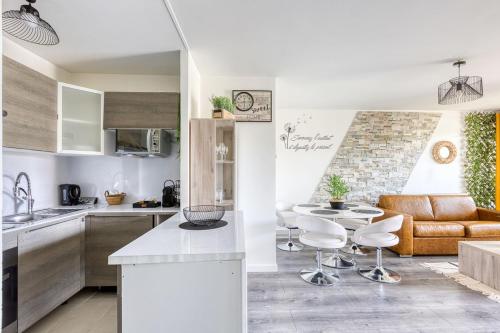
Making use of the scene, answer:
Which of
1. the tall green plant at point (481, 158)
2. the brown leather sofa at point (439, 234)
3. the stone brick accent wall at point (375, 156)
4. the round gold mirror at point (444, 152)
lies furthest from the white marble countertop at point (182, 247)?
the tall green plant at point (481, 158)

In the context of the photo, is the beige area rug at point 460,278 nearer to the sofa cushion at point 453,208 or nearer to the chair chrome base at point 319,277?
the sofa cushion at point 453,208

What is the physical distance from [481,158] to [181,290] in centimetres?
624

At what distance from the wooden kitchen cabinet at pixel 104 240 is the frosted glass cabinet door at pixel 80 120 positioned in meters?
0.77

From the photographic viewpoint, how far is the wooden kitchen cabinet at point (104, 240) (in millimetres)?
2559

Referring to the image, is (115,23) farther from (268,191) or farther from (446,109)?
(446,109)

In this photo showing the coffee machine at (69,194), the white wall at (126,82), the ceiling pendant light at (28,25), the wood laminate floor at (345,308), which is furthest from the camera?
the white wall at (126,82)

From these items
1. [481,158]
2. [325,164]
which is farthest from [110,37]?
[481,158]

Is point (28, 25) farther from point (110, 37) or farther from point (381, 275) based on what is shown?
point (381, 275)

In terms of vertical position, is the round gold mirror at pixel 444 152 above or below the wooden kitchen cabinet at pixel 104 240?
above

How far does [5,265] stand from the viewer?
177cm

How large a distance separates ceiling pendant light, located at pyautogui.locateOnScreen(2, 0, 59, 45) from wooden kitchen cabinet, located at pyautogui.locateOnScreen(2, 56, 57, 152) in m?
0.26

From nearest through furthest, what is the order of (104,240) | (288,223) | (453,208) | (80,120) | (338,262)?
(104,240) < (80,120) < (338,262) < (288,223) < (453,208)

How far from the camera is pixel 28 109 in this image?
7.13 ft

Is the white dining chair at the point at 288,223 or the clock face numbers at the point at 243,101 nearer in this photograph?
the clock face numbers at the point at 243,101
